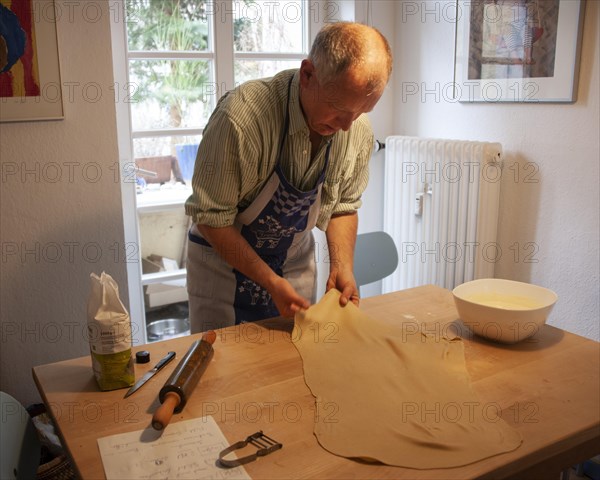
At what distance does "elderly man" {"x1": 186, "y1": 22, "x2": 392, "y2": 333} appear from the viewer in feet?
4.30

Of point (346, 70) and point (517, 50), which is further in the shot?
point (517, 50)

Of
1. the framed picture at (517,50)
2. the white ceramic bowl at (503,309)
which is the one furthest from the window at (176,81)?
the white ceramic bowl at (503,309)

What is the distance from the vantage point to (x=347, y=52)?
1.26 m

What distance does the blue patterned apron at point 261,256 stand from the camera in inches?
59.7

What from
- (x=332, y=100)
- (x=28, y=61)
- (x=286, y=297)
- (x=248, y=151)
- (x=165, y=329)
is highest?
(x=28, y=61)

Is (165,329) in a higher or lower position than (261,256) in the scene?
lower

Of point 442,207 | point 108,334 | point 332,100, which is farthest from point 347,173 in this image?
point 442,207

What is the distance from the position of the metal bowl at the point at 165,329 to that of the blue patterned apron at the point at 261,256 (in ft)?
3.55

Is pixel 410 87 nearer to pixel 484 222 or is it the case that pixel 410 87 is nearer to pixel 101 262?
pixel 484 222

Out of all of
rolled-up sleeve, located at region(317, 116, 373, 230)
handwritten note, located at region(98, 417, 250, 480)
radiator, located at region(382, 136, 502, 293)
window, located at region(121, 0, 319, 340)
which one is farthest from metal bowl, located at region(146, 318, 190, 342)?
handwritten note, located at region(98, 417, 250, 480)

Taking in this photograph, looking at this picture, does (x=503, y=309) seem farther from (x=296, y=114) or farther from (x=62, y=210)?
(x=62, y=210)

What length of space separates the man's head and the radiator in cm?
119

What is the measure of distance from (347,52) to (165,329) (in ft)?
6.04

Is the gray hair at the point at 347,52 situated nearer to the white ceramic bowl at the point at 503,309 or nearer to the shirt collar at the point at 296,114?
the shirt collar at the point at 296,114
